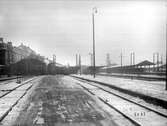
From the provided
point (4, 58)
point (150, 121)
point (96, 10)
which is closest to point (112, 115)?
point (150, 121)

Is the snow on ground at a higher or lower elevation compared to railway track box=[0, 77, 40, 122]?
higher

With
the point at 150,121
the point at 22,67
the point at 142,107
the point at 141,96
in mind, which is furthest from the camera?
the point at 22,67

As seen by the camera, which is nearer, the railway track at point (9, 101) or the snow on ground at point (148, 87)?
the railway track at point (9, 101)

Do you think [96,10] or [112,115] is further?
[96,10]

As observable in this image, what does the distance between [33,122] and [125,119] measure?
3.32 m

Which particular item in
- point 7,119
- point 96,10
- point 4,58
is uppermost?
point 96,10

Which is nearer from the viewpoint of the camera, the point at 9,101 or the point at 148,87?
the point at 9,101

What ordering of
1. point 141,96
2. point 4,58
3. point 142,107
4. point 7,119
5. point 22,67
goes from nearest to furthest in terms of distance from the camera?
point 7,119 → point 142,107 → point 141,96 → point 4,58 → point 22,67

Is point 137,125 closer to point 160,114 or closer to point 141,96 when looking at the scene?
point 160,114

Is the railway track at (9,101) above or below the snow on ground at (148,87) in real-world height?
below

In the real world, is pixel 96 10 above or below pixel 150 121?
above

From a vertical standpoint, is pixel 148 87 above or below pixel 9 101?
above

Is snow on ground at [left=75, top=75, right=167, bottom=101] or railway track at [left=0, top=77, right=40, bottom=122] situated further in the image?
snow on ground at [left=75, top=75, right=167, bottom=101]

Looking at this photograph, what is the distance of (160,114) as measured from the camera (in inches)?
352
